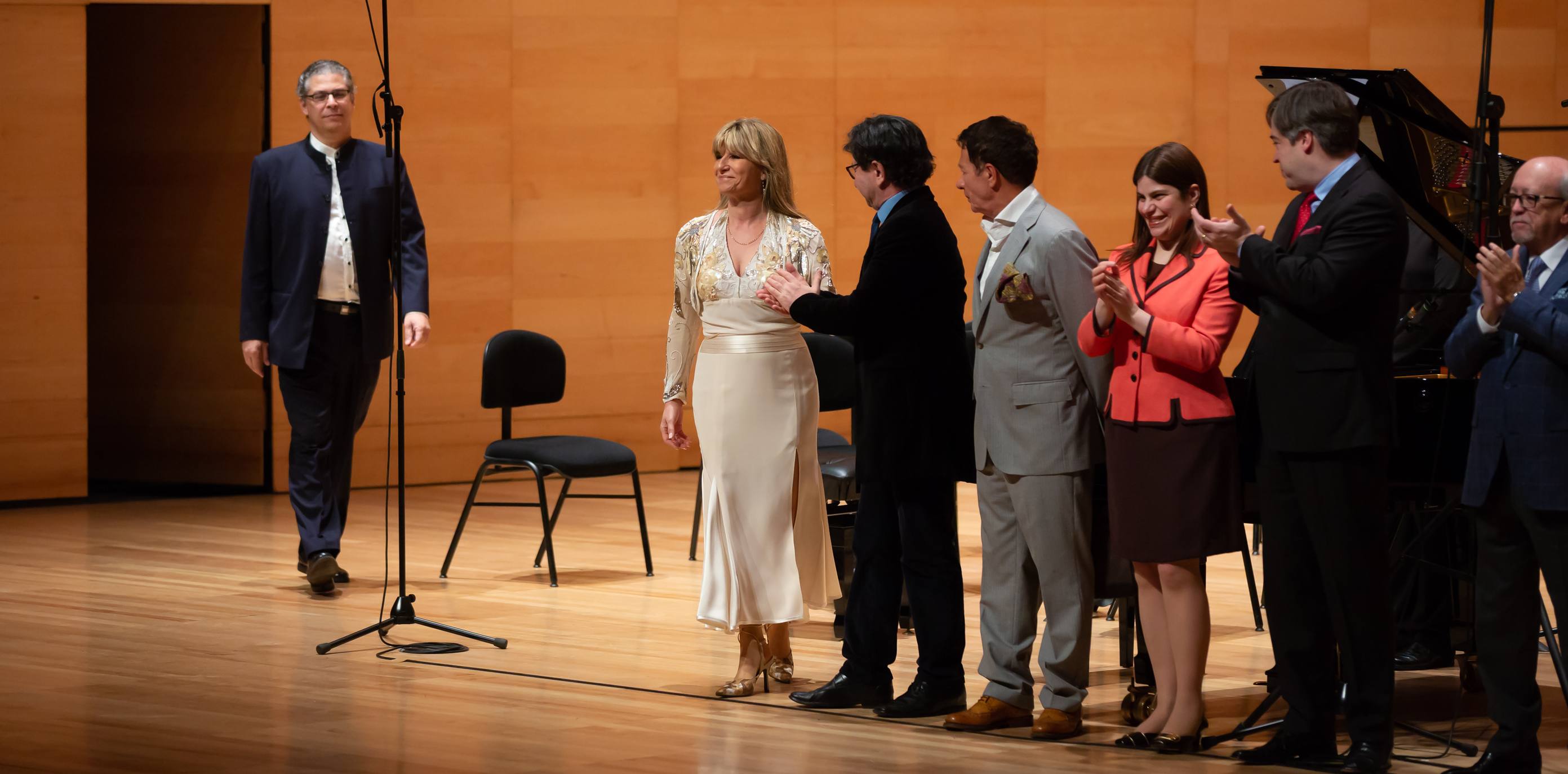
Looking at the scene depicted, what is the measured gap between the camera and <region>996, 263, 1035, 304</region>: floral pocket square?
13.9 ft

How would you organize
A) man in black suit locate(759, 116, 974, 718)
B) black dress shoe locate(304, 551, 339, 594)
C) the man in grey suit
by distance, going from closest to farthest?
the man in grey suit → man in black suit locate(759, 116, 974, 718) → black dress shoe locate(304, 551, 339, 594)

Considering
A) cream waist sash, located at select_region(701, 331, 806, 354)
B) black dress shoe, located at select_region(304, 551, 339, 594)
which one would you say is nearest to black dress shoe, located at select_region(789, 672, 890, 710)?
cream waist sash, located at select_region(701, 331, 806, 354)

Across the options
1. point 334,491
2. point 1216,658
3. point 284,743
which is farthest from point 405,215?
point 1216,658

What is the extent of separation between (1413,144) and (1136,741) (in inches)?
60.8

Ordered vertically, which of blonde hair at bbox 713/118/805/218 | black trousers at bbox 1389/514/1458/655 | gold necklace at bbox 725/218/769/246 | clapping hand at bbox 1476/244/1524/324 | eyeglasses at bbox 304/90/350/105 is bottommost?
black trousers at bbox 1389/514/1458/655

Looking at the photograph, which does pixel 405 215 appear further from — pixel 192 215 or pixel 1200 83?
pixel 1200 83

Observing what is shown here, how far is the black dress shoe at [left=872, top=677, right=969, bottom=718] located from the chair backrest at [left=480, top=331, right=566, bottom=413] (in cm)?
265

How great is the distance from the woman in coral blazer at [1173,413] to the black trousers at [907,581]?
539 mm

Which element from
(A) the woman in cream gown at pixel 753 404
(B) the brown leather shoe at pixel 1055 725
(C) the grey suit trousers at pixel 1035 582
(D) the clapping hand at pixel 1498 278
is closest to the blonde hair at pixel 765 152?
(A) the woman in cream gown at pixel 753 404

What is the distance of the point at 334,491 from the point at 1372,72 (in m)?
3.83

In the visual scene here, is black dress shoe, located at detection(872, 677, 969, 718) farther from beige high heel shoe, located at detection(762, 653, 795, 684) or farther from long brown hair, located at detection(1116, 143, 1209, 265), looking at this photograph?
long brown hair, located at detection(1116, 143, 1209, 265)

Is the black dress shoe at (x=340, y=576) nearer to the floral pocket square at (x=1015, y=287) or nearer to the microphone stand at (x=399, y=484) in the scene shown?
the microphone stand at (x=399, y=484)

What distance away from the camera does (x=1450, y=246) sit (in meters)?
4.39

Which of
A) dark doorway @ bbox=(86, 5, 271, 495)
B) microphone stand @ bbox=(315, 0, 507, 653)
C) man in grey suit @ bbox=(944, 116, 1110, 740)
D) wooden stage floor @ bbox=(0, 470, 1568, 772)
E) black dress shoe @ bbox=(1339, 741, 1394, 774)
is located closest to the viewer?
black dress shoe @ bbox=(1339, 741, 1394, 774)
